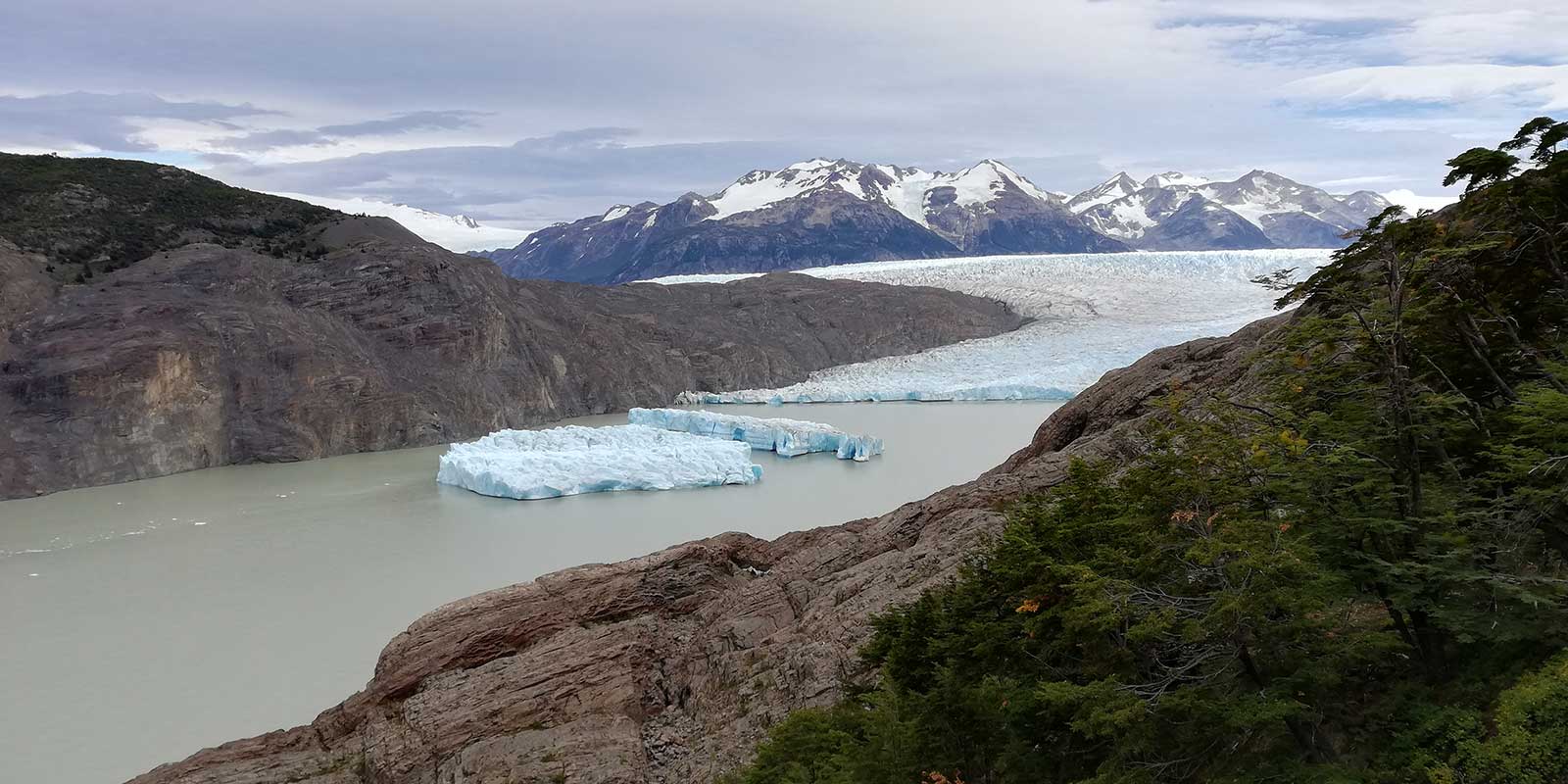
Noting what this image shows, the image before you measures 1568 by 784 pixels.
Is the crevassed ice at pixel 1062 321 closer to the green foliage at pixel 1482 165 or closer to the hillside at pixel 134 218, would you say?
the hillside at pixel 134 218

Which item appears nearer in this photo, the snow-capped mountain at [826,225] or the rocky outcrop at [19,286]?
the rocky outcrop at [19,286]

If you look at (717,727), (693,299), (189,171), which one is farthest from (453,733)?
(693,299)

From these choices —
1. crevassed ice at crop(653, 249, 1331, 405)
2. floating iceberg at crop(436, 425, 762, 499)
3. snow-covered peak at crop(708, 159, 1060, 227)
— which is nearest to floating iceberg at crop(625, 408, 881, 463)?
floating iceberg at crop(436, 425, 762, 499)

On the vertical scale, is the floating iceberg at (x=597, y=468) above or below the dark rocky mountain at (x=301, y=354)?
below

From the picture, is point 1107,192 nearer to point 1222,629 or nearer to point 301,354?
point 301,354

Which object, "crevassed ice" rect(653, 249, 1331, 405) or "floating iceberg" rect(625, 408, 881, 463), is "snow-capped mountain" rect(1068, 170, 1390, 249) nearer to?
"crevassed ice" rect(653, 249, 1331, 405)

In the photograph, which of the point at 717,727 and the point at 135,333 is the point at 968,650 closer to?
the point at 717,727

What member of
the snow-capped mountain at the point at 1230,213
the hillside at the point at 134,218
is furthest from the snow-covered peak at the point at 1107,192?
the hillside at the point at 134,218
